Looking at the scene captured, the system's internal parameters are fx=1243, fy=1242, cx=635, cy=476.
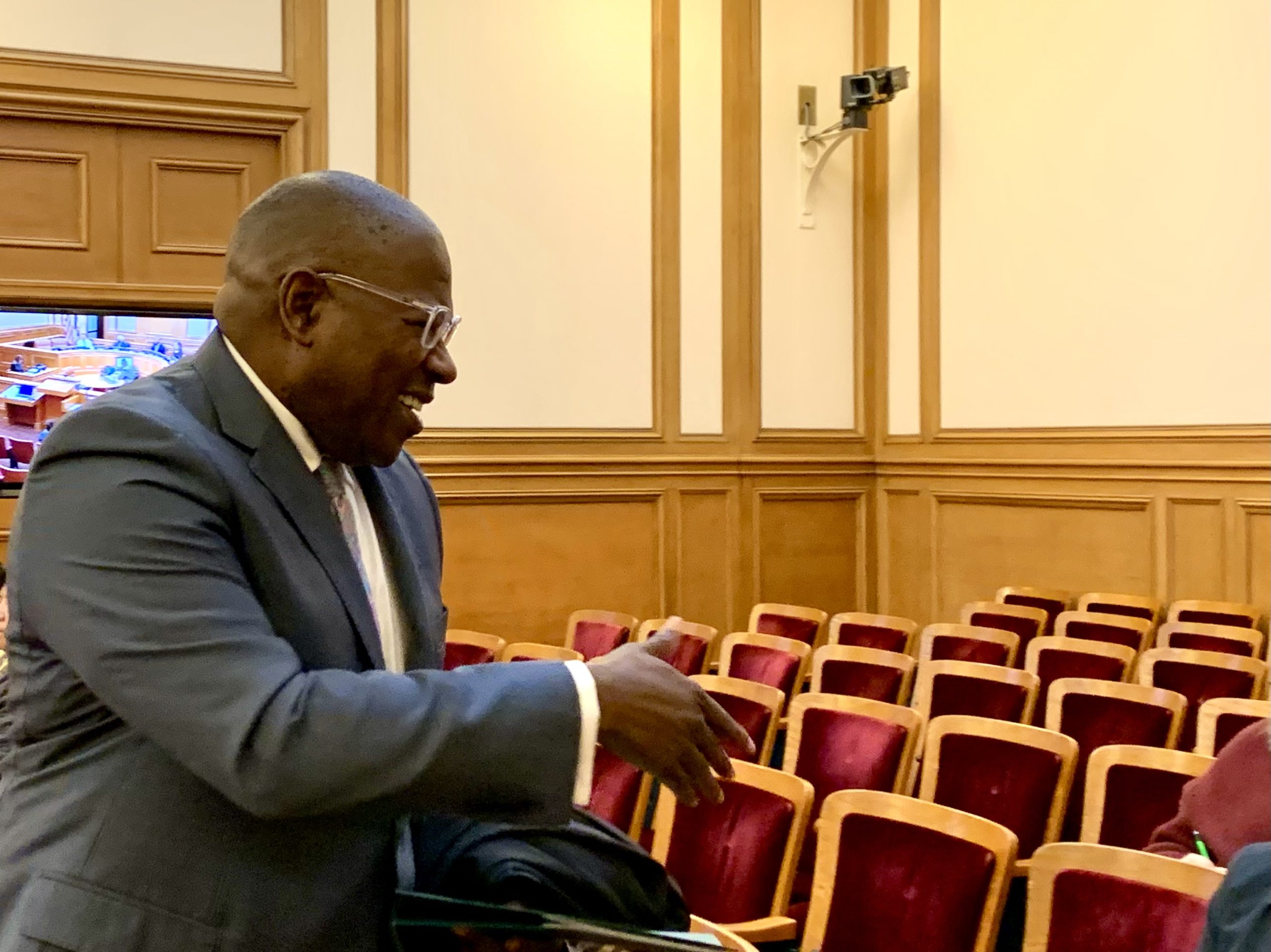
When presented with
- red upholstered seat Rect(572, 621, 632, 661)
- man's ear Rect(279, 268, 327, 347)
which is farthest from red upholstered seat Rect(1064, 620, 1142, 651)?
man's ear Rect(279, 268, 327, 347)

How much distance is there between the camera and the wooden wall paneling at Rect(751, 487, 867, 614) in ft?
23.2

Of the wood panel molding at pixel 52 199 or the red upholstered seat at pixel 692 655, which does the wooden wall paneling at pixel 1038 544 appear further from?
the wood panel molding at pixel 52 199

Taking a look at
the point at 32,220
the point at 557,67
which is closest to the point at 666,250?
the point at 557,67

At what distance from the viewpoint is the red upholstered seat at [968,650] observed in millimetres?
4297

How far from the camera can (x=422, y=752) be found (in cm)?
90

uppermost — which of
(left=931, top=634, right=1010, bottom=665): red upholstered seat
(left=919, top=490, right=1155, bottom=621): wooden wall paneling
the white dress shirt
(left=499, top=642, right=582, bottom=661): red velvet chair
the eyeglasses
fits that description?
the eyeglasses

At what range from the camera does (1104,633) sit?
4746 mm

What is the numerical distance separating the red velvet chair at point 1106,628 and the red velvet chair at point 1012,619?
14cm

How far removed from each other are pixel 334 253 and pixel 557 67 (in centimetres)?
600

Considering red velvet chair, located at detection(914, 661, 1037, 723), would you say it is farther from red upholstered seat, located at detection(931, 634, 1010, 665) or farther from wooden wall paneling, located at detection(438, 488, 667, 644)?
wooden wall paneling, located at detection(438, 488, 667, 644)

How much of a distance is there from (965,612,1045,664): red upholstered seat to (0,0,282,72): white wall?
423 cm

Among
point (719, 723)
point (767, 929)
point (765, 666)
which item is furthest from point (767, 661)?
point (719, 723)

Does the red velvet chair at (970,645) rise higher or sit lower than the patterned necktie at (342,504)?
lower

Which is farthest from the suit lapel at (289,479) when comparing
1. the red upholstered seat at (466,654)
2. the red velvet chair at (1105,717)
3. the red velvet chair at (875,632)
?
the red velvet chair at (875,632)
